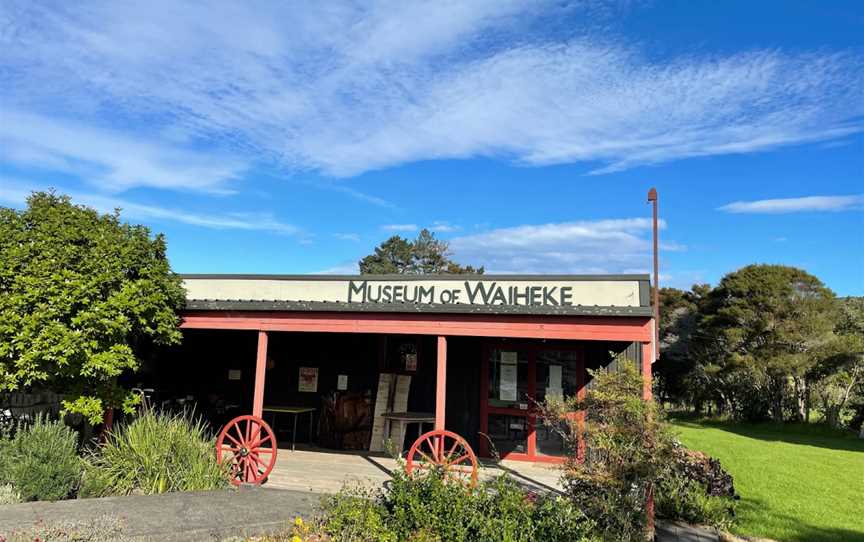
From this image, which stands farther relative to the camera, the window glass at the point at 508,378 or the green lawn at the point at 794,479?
the window glass at the point at 508,378

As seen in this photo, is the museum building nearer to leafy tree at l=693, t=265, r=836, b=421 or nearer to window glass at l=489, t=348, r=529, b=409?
window glass at l=489, t=348, r=529, b=409

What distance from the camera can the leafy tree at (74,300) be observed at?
7484 mm

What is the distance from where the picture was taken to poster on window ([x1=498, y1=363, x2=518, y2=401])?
451 inches

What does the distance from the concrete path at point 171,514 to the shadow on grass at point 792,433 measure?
50.6 feet

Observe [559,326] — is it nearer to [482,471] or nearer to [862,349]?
[482,471]

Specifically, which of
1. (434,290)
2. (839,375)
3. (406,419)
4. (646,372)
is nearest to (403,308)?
(434,290)

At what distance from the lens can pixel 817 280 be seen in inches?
998

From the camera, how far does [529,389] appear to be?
11.3 m

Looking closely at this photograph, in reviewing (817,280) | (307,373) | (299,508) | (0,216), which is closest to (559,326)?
(299,508)

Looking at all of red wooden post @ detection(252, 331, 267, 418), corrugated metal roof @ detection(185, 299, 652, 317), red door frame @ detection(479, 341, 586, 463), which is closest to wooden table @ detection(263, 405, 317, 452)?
red wooden post @ detection(252, 331, 267, 418)

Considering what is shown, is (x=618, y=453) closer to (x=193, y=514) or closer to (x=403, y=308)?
(x=403, y=308)

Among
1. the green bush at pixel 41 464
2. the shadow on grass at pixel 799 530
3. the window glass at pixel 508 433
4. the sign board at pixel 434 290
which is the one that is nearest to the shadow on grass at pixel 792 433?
the window glass at pixel 508 433

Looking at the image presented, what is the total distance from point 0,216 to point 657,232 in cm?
1370

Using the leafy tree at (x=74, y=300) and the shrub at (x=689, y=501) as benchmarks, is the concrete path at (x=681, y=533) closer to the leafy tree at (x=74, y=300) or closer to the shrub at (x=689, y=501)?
the shrub at (x=689, y=501)
